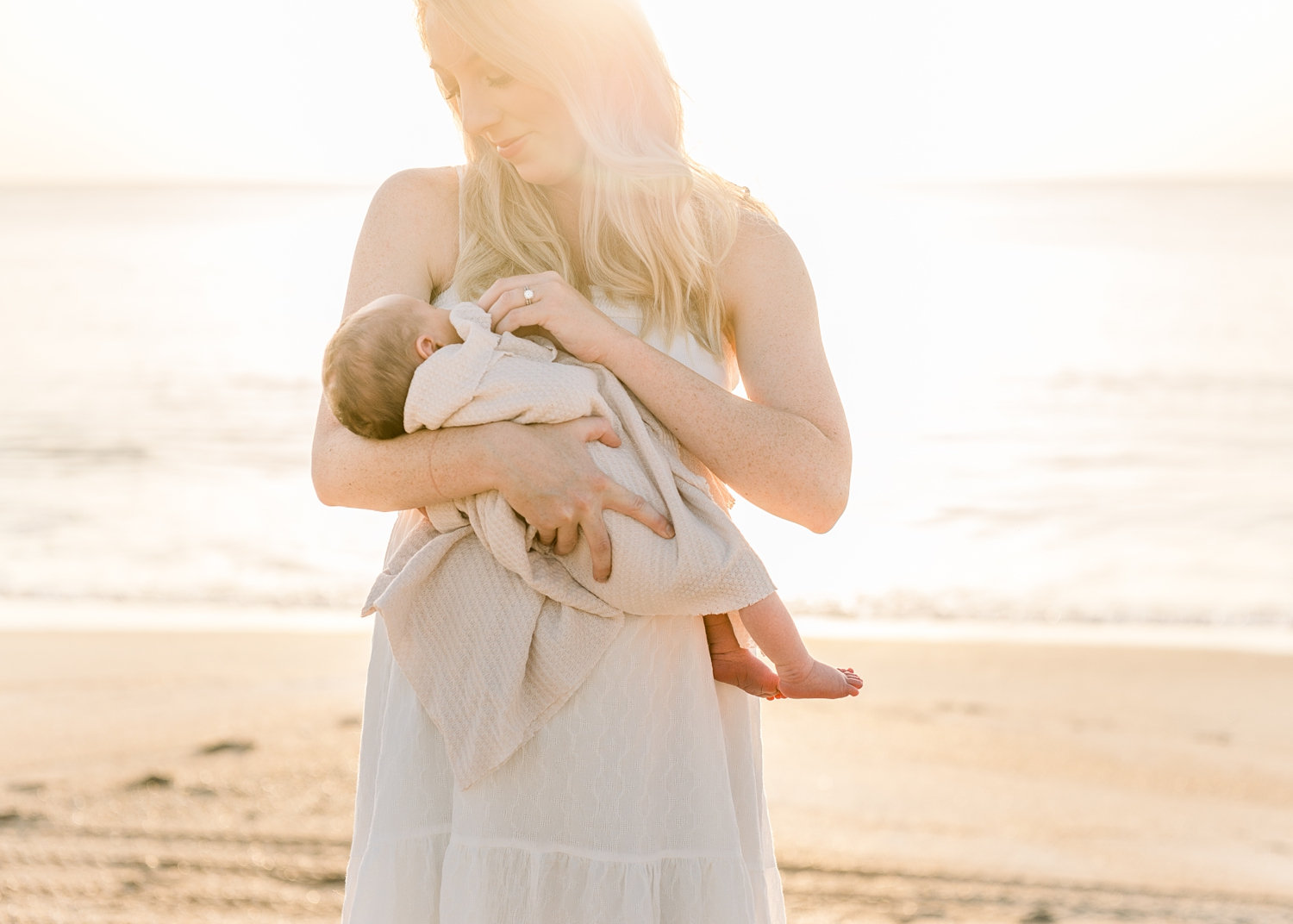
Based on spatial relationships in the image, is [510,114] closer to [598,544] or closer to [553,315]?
[553,315]

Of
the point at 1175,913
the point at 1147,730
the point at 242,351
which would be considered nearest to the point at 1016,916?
the point at 1175,913

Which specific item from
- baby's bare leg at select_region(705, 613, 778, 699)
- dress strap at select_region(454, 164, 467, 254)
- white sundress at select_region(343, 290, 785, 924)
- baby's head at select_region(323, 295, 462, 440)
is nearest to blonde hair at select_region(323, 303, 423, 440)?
baby's head at select_region(323, 295, 462, 440)

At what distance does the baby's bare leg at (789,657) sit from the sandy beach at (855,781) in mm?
2015

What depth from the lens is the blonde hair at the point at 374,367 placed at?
1.76 metres

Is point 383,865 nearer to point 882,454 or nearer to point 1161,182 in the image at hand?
point 882,454

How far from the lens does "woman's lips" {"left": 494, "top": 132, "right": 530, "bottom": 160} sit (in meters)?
→ 1.92

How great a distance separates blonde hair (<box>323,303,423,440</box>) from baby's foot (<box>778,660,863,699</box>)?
0.73 meters

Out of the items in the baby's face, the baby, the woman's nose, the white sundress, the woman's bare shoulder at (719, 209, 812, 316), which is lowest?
the white sundress

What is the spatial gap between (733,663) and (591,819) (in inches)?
12.9

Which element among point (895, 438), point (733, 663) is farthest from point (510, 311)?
point (895, 438)

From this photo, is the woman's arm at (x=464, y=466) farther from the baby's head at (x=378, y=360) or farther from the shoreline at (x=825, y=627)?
the shoreline at (x=825, y=627)

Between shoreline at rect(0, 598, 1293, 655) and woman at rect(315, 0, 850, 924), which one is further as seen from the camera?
shoreline at rect(0, 598, 1293, 655)

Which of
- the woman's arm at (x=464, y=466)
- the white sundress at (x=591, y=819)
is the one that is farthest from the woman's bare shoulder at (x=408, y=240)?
the white sundress at (x=591, y=819)

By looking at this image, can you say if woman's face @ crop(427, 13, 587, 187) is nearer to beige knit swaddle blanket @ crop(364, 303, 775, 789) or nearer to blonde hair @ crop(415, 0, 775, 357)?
blonde hair @ crop(415, 0, 775, 357)
